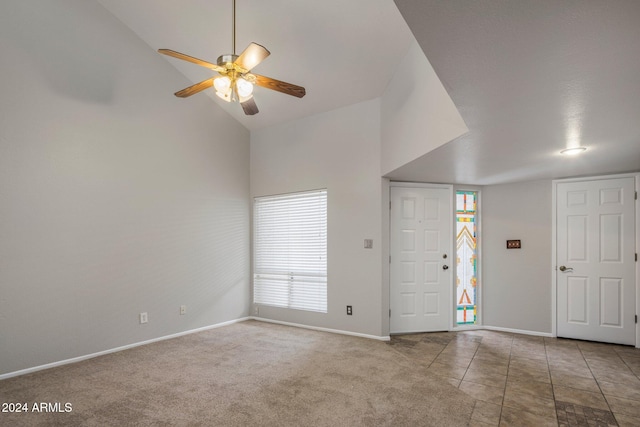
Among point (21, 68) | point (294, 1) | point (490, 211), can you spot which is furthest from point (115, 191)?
point (490, 211)

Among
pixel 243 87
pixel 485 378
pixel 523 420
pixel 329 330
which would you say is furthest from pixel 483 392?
pixel 243 87

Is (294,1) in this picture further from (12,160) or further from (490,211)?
(490,211)

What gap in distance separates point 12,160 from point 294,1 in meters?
3.12

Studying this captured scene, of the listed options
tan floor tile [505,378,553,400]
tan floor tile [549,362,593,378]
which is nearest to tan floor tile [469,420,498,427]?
tan floor tile [505,378,553,400]

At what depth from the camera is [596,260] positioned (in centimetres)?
443

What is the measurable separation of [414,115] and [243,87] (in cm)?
170

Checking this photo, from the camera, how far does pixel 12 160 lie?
326 centimetres

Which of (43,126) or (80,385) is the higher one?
(43,126)

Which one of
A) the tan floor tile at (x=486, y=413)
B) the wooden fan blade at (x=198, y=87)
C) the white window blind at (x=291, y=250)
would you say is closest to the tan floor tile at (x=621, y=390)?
the tan floor tile at (x=486, y=413)

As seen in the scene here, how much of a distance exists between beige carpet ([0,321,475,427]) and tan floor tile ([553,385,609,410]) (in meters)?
0.85

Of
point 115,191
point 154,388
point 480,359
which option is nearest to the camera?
point 154,388

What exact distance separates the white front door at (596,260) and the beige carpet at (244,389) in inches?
102

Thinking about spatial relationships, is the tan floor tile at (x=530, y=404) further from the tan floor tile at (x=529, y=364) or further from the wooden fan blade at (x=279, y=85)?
the wooden fan blade at (x=279, y=85)

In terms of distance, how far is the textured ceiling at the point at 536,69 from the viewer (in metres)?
1.20
